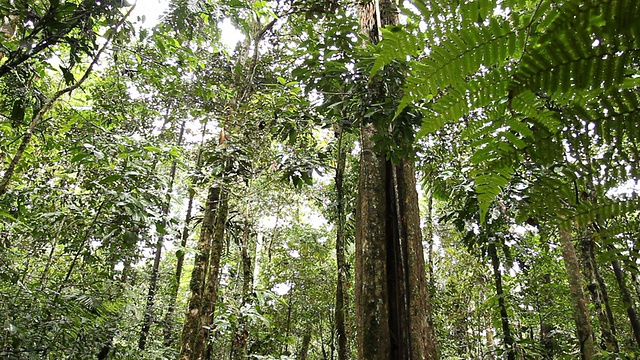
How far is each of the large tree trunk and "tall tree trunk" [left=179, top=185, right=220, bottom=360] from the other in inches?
80.7

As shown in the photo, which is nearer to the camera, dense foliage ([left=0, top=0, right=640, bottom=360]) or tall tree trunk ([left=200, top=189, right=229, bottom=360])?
dense foliage ([left=0, top=0, right=640, bottom=360])

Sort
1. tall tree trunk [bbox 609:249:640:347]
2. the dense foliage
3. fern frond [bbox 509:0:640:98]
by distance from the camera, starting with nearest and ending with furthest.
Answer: fern frond [bbox 509:0:640:98], the dense foliage, tall tree trunk [bbox 609:249:640:347]

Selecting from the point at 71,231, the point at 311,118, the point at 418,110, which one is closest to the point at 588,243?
the point at 418,110

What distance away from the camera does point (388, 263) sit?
269 cm

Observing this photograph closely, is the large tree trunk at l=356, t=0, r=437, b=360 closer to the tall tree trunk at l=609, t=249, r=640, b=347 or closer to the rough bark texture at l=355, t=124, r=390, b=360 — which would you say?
the rough bark texture at l=355, t=124, r=390, b=360

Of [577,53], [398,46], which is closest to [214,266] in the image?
[398,46]

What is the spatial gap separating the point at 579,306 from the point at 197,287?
4.37m

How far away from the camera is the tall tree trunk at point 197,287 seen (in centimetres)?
436

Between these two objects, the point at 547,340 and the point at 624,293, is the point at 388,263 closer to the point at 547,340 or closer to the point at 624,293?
the point at 624,293

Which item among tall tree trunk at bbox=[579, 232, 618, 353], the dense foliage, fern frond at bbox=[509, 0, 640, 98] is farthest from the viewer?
tall tree trunk at bbox=[579, 232, 618, 353]

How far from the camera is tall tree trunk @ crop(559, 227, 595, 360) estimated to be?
3.79 meters

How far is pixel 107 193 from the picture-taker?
276cm

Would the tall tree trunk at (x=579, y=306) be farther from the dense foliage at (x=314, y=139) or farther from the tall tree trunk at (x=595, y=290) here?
the tall tree trunk at (x=595, y=290)

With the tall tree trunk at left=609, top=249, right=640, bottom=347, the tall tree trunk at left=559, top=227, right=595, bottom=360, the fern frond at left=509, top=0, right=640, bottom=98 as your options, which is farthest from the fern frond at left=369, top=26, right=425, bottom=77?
the tall tree trunk at left=559, top=227, right=595, bottom=360
